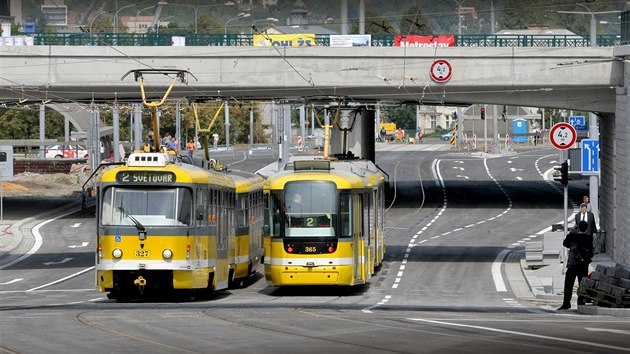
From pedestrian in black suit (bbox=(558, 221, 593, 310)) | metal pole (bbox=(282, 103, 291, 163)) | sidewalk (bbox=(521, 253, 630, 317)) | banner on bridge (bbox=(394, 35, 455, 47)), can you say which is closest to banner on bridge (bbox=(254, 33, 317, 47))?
banner on bridge (bbox=(394, 35, 455, 47))

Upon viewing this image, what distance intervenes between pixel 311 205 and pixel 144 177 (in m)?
4.58

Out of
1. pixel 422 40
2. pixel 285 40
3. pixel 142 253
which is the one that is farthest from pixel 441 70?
pixel 142 253

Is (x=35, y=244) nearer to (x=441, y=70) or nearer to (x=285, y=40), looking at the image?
(x=285, y=40)

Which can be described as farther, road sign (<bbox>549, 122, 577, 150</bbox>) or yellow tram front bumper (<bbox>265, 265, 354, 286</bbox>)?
road sign (<bbox>549, 122, 577, 150</bbox>)

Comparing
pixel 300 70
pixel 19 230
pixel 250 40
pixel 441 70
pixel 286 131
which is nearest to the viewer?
pixel 441 70

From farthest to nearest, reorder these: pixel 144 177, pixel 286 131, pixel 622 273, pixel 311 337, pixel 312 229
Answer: pixel 286 131 → pixel 312 229 → pixel 144 177 → pixel 622 273 → pixel 311 337

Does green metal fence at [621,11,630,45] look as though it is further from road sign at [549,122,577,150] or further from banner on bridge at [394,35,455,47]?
road sign at [549,122,577,150]

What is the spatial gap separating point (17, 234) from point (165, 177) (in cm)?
2906

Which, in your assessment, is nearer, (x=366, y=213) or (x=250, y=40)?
(x=366, y=213)

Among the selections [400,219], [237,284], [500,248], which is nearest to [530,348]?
[237,284]

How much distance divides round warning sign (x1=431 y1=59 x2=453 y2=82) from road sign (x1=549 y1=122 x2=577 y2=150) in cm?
1429

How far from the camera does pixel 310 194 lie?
98.6 feet

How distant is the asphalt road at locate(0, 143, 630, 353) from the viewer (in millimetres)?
17281

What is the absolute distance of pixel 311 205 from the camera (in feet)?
98.8
